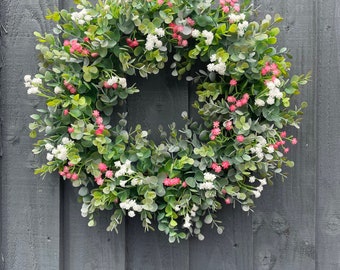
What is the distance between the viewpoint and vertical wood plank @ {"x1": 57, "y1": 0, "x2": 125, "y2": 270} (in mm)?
1309

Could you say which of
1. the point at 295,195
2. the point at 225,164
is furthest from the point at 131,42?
the point at 295,195

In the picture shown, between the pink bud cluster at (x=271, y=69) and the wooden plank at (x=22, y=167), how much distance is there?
0.65m

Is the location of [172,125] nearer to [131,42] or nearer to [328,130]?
[131,42]

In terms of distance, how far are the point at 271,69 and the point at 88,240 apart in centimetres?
72

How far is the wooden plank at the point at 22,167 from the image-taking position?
1.30 meters

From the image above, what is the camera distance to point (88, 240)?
131 centimetres

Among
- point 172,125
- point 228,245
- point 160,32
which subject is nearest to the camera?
point 160,32

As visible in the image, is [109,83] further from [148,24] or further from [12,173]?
[12,173]

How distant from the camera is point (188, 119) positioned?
1268mm

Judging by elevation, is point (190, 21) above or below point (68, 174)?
above

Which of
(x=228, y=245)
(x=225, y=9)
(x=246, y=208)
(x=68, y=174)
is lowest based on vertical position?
(x=228, y=245)

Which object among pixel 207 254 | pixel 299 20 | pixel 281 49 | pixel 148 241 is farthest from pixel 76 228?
pixel 299 20

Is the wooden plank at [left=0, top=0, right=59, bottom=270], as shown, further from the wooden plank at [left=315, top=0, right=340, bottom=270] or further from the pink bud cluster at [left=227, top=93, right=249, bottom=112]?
the wooden plank at [left=315, top=0, right=340, bottom=270]

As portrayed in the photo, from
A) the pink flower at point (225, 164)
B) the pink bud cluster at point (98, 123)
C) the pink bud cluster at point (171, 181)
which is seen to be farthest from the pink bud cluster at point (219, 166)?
the pink bud cluster at point (98, 123)
